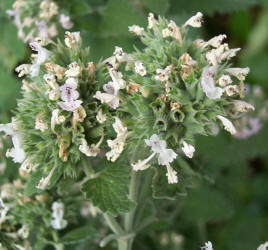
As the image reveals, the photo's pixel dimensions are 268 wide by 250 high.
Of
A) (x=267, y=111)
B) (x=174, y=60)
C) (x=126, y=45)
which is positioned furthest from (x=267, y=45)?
(x=174, y=60)

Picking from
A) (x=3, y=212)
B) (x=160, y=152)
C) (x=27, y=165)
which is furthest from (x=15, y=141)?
(x=160, y=152)

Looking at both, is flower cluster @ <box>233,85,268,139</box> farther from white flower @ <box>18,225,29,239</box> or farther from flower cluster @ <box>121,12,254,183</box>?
white flower @ <box>18,225,29,239</box>

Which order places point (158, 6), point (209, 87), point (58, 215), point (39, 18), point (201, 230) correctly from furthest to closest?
point (201, 230)
point (39, 18)
point (158, 6)
point (58, 215)
point (209, 87)

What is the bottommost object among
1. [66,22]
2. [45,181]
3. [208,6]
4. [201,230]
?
[201,230]

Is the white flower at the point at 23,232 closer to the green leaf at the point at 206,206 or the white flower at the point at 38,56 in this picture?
the white flower at the point at 38,56

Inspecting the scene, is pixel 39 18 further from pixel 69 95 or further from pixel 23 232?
pixel 23 232

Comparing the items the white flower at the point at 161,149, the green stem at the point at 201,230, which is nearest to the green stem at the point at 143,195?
the white flower at the point at 161,149

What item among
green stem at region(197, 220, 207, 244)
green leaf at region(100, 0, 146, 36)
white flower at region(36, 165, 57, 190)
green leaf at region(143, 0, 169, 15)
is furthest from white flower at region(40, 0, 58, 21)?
green stem at region(197, 220, 207, 244)
